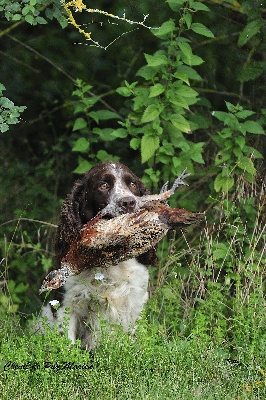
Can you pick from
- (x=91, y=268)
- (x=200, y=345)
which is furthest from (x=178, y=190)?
(x=200, y=345)

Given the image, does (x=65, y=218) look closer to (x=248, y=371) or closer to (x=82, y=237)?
(x=82, y=237)

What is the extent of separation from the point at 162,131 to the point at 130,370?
7.48 feet

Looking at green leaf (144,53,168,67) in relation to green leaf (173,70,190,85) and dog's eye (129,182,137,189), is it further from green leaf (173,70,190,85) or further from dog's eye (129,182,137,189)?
dog's eye (129,182,137,189)

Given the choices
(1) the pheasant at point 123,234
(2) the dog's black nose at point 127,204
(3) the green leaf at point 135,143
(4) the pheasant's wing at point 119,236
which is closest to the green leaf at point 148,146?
(3) the green leaf at point 135,143

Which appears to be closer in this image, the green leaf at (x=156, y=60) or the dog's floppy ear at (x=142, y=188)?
the dog's floppy ear at (x=142, y=188)

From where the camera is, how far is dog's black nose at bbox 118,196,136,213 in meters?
5.58

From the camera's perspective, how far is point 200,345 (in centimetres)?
527

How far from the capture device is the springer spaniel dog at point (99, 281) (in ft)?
19.5

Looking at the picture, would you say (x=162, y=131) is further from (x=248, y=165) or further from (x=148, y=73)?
(x=248, y=165)

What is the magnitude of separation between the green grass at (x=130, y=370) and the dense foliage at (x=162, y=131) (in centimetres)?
29

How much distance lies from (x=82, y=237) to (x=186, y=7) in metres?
2.19

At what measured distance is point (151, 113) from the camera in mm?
6637

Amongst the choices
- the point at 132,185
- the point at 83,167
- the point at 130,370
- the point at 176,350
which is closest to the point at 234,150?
the point at 132,185

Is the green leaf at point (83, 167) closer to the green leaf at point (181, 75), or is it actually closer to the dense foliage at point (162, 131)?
the dense foliage at point (162, 131)
